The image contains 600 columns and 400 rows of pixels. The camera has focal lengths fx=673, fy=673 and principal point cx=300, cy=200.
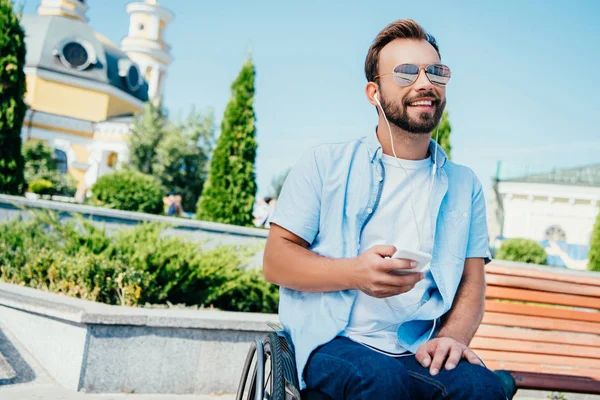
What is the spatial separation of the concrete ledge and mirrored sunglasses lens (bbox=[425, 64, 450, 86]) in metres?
2.43

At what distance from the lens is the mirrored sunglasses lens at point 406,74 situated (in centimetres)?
231

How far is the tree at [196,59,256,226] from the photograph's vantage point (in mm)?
15438

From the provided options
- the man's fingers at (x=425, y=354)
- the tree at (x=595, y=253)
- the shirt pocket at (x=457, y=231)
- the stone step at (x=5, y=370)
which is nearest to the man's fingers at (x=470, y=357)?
the man's fingers at (x=425, y=354)

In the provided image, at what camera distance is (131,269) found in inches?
196

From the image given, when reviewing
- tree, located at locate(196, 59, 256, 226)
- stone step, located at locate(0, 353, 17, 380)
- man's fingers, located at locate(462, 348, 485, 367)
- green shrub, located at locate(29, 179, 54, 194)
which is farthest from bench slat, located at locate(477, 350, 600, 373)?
green shrub, located at locate(29, 179, 54, 194)

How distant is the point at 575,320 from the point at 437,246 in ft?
6.61

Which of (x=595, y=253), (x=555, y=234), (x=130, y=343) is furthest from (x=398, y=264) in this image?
(x=555, y=234)

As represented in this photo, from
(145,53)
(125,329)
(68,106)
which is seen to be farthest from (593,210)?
(125,329)

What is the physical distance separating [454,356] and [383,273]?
Result: 42 cm

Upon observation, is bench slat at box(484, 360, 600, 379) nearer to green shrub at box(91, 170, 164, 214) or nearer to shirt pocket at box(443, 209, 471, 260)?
shirt pocket at box(443, 209, 471, 260)

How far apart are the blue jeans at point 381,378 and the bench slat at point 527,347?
1782 mm

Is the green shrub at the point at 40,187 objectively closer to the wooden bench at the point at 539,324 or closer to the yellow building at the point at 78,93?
the yellow building at the point at 78,93

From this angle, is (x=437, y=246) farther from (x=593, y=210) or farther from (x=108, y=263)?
(x=593, y=210)

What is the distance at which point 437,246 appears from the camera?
2383 mm
